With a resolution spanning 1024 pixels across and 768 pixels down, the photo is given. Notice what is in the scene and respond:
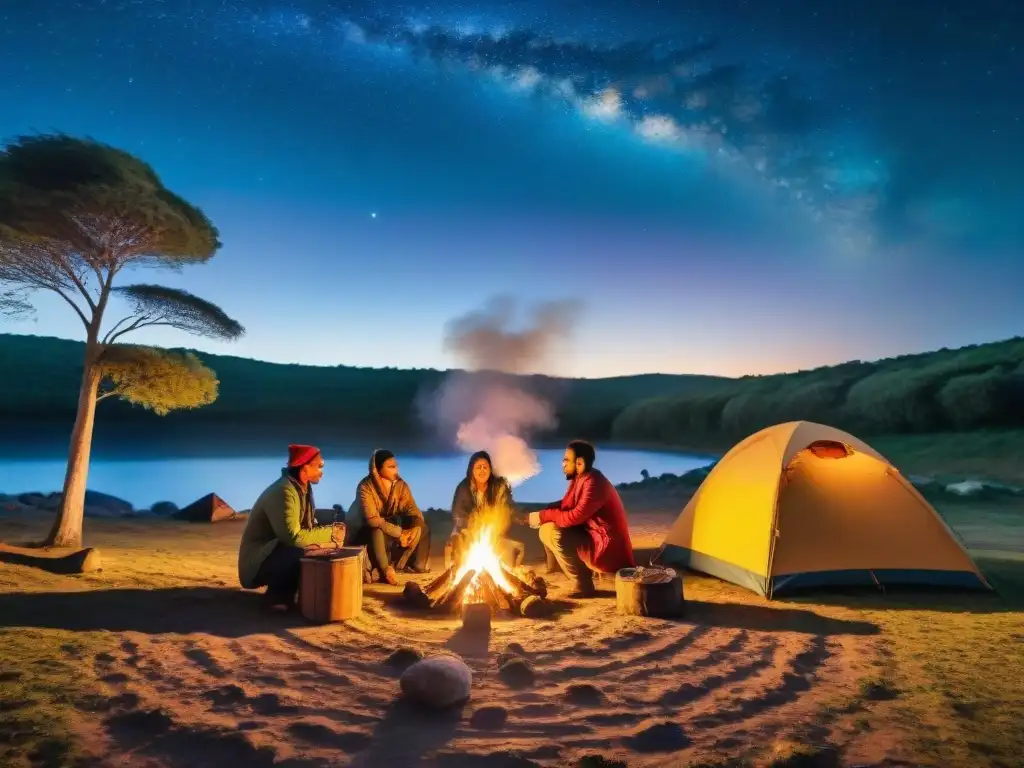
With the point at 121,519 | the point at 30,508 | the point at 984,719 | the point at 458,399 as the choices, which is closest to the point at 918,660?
the point at 984,719

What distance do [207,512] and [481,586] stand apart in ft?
37.3

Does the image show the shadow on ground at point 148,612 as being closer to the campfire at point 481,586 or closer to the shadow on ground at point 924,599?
the campfire at point 481,586

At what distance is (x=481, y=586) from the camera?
7.12 meters

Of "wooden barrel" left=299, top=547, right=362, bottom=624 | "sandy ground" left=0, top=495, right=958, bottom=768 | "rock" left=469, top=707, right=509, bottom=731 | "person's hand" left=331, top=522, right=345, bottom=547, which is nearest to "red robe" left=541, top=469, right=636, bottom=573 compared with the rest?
"sandy ground" left=0, top=495, right=958, bottom=768

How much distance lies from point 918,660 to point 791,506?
250cm

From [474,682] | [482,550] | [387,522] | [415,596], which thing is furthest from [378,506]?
[474,682]

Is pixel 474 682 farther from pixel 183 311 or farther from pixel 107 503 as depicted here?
pixel 107 503

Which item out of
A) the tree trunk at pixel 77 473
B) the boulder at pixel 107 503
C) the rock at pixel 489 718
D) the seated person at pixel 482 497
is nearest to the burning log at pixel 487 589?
the seated person at pixel 482 497

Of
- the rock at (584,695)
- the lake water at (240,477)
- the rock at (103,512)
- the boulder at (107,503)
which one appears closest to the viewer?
the rock at (584,695)

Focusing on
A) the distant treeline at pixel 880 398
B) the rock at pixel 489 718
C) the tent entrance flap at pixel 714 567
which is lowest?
the rock at pixel 489 718

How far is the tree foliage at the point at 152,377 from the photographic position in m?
10.3

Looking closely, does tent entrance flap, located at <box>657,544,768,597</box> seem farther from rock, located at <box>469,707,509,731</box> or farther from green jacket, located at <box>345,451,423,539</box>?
rock, located at <box>469,707,509,731</box>

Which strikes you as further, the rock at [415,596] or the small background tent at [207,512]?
the small background tent at [207,512]

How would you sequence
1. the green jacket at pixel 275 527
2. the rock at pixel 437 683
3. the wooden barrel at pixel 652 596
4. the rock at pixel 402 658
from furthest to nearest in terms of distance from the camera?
1. the wooden barrel at pixel 652 596
2. the green jacket at pixel 275 527
3. the rock at pixel 402 658
4. the rock at pixel 437 683
